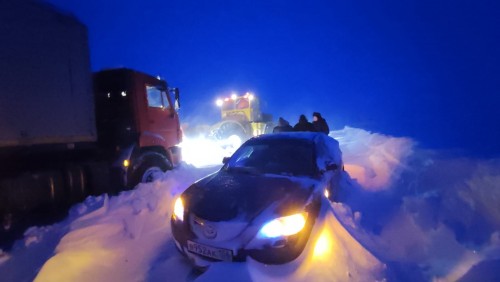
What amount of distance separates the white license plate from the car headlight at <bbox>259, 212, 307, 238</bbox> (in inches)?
14.9

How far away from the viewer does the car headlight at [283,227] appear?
3.25 m

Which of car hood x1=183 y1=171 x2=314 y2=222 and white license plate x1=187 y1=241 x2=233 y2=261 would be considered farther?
car hood x1=183 y1=171 x2=314 y2=222

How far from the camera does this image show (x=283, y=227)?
329 cm

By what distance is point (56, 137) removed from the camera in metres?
5.54

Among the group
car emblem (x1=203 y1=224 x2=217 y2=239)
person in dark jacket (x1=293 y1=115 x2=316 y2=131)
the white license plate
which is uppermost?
person in dark jacket (x1=293 y1=115 x2=316 y2=131)

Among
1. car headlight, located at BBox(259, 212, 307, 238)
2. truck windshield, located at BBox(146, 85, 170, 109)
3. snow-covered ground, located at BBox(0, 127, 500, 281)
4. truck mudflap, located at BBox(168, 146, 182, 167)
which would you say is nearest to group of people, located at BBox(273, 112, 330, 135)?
snow-covered ground, located at BBox(0, 127, 500, 281)

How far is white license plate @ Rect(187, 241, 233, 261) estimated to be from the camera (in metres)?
3.24

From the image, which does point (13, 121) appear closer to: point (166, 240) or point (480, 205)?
point (166, 240)

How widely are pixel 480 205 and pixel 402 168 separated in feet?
9.22

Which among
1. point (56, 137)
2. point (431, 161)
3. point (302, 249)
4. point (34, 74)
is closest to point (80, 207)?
point (56, 137)

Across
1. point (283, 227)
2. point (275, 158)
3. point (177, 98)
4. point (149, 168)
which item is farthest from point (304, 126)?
point (283, 227)

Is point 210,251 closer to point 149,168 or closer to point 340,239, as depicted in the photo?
point 340,239

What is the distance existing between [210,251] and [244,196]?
74cm

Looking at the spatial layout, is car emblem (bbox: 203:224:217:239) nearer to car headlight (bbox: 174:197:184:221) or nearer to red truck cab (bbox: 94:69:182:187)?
car headlight (bbox: 174:197:184:221)
